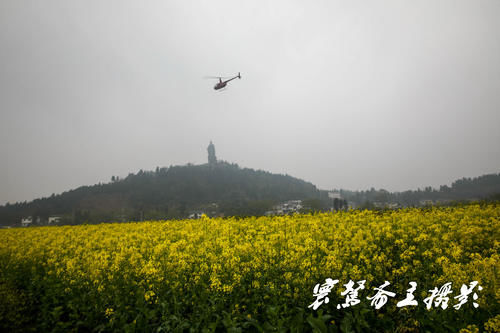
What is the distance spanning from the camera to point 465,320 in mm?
3174

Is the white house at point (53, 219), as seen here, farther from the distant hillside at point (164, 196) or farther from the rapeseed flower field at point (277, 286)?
the rapeseed flower field at point (277, 286)

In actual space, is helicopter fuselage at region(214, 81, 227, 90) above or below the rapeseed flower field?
above

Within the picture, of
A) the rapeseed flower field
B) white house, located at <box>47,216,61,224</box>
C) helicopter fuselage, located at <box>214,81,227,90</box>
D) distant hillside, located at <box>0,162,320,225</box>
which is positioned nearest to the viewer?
the rapeseed flower field

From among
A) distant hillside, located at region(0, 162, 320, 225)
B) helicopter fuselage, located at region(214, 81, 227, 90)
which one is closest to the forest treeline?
distant hillside, located at region(0, 162, 320, 225)

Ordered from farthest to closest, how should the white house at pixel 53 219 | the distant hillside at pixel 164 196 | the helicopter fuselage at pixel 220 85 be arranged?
the distant hillside at pixel 164 196, the white house at pixel 53 219, the helicopter fuselage at pixel 220 85

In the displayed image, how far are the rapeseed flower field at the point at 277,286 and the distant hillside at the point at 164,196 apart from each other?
4408 cm

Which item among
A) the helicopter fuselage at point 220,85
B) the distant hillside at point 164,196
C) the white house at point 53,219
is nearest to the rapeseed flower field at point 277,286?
the helicopter fuselage at point 220,85

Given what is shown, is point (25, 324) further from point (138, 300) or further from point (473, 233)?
point (473, 233)

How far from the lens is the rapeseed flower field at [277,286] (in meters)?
3.64

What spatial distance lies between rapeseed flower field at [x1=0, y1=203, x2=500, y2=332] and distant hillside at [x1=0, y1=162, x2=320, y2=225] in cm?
4408

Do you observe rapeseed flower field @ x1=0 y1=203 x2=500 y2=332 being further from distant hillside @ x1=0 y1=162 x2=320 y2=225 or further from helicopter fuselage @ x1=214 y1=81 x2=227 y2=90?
distant hillside @ x1=0 y1=162 x2=320 y2=225

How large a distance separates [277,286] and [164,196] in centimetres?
7148

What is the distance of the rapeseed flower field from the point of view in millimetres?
3639

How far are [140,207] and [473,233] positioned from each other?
66.6 meters
